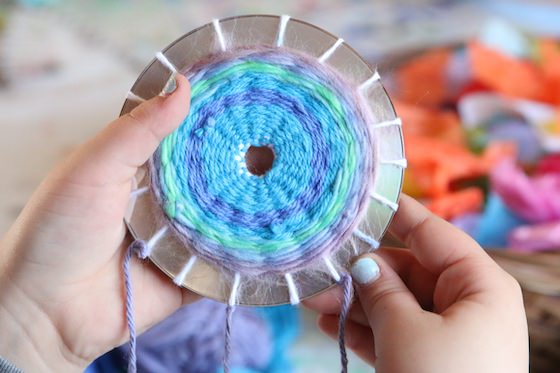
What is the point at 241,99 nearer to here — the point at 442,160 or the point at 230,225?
the point at 230,225

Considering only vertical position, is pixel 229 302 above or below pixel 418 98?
above

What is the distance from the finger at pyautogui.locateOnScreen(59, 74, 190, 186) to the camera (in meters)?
0.54

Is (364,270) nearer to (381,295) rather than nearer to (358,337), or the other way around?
(381,295)

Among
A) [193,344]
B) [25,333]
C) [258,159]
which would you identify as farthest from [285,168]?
[193,344]

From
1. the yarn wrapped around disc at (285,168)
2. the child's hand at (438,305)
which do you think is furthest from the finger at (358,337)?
the yarn wrapped around disc at (285,168)

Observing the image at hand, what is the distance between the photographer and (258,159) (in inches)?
24.1

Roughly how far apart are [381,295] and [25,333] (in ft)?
1.11

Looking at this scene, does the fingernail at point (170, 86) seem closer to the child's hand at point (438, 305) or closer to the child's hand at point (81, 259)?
the child's hand at point (81, 259)

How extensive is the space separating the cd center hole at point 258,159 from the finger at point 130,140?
9 cm

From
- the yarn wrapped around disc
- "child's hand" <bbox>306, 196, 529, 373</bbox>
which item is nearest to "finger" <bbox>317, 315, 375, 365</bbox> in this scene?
"child's hand" <bbox>306, 196, 529, 373</bbox>

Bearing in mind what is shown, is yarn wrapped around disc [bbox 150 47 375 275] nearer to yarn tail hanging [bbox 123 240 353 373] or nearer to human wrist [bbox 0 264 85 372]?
yarn tail hanging [bbox 123 240 353 373]

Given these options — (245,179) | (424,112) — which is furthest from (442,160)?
(245,179)

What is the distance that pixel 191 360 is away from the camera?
1.00 m

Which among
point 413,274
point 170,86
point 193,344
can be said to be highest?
point 170,86
